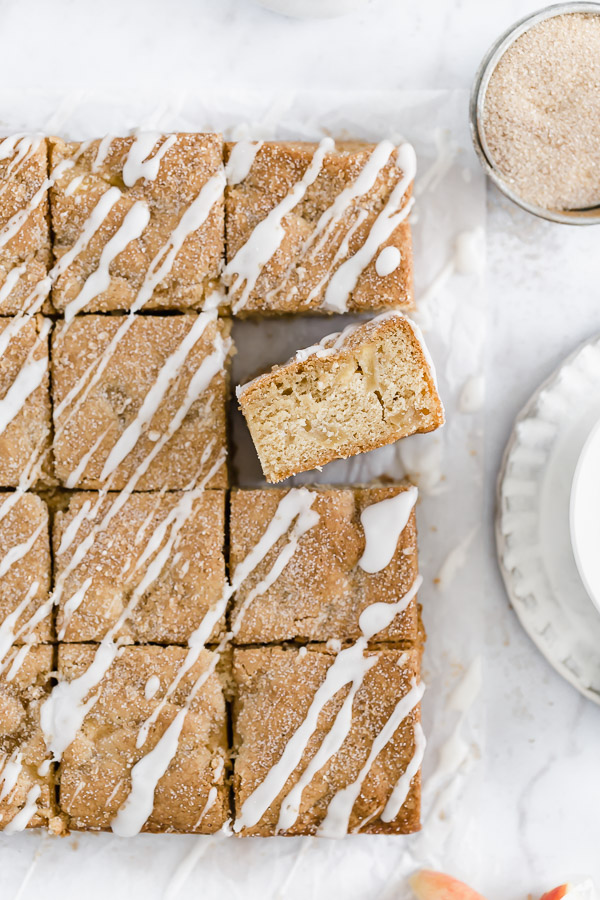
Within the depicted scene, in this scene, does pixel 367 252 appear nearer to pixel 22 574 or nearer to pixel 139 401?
pixel 139 401

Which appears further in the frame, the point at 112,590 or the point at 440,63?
the point at 440,63

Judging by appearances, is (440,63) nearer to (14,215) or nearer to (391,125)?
(391,125)

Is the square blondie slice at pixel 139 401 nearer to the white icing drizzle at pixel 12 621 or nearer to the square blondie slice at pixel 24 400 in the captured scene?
the square blondie slice at pixel 24 400

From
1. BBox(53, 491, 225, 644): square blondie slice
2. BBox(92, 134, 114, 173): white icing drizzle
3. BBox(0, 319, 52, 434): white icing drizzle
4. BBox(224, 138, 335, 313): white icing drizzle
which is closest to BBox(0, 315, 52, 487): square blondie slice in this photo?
BBox(0, 319, 52, 434): white icing drizzle

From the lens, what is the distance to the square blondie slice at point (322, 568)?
9.30 feet

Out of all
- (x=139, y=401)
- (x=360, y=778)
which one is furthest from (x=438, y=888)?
(x=139, y=401)

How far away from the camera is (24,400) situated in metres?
2.86

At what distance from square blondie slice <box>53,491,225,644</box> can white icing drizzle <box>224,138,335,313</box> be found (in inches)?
29.0

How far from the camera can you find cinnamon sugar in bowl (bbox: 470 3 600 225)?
9.02ft

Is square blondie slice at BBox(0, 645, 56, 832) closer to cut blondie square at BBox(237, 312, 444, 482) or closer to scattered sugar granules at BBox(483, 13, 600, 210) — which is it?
cut blondie square at BBox(237, 312, 444, 482)

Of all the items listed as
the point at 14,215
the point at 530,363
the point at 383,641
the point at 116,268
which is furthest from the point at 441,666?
the point at 14,215

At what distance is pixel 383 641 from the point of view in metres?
2.88

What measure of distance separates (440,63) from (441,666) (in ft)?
7.15

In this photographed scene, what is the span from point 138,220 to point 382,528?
1313mm
